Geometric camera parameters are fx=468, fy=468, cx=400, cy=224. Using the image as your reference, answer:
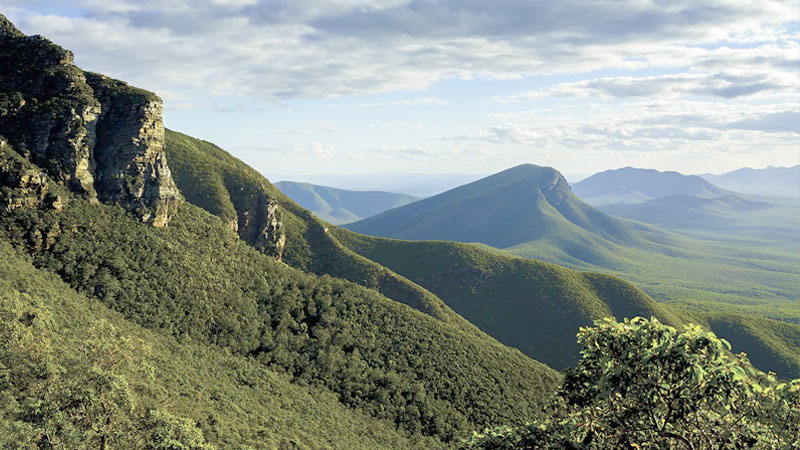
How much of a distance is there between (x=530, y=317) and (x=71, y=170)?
396 ft

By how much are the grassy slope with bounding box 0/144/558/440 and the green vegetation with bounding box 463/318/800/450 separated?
210ft

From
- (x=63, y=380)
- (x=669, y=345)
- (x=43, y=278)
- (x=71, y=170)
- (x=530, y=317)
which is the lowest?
(x=530, y=317)

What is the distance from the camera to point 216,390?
6097 cm

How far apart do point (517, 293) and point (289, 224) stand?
74.5m

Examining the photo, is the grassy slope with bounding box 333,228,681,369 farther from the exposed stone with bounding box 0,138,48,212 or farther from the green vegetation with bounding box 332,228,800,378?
the exposed stone with bounding box 0,138,48,212

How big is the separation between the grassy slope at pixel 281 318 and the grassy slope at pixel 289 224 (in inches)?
586

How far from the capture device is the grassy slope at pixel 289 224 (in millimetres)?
115250

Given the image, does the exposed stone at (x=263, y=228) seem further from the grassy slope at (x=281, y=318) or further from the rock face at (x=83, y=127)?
the rock face at (x=83, y=127)

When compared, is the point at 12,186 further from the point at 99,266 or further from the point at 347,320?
the point at 347,320

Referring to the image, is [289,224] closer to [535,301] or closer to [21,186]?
[21,186]

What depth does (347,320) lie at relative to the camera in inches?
3676

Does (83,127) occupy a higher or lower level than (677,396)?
higher

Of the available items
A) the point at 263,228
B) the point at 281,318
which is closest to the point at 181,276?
the point at 281,318

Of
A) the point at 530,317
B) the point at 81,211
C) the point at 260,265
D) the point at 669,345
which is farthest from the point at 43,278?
the point at 530,317
